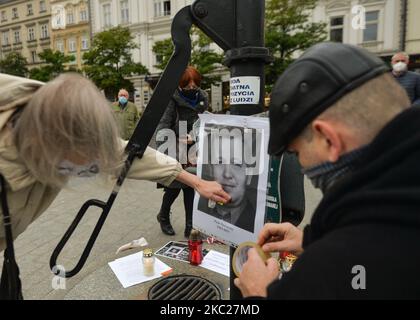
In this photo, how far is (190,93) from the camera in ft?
12.3

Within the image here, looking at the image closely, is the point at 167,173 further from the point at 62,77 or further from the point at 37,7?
the point at 37,7

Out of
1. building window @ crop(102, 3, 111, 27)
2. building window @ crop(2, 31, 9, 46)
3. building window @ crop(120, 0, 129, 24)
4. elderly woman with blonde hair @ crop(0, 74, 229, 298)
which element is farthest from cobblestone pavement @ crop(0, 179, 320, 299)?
building window @ crop(2, 31, 9, 46)

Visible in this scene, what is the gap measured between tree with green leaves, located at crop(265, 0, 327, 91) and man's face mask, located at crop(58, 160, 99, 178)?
721 inches

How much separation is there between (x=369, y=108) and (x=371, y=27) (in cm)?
2709

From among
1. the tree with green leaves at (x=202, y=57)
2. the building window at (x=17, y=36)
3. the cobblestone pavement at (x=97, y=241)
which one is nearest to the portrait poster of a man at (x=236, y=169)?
the cobblestone pavement at (x=97, y=241)

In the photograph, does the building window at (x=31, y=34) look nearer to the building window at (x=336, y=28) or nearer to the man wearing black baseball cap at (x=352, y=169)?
the building window at (x=336, y=28)

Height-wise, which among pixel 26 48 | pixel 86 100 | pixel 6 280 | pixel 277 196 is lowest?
pixel 6 280

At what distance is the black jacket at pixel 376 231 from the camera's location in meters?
0.81

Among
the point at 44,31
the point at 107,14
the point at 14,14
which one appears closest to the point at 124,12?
the point at 107,14

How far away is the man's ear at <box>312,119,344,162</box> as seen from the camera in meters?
0.98

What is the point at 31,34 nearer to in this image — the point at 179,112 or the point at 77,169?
the point at 179,112
